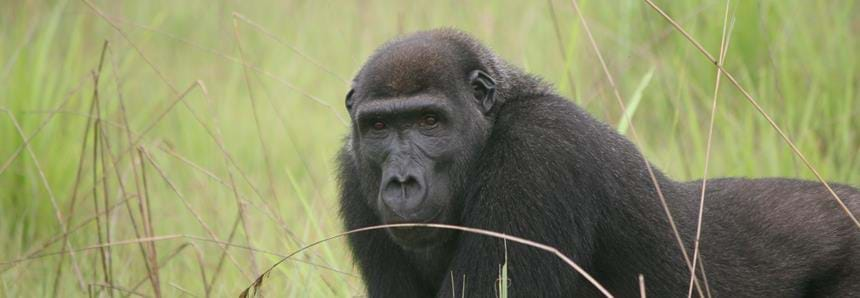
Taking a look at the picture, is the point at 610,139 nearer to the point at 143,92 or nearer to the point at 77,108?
the point at 77,108

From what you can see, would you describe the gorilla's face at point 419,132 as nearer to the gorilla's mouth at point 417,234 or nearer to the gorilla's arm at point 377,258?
the gorilla's mouth at point 417,234

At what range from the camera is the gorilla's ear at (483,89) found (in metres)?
4.98

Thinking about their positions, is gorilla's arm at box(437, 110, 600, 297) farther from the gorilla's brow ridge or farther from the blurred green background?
the blurred green background

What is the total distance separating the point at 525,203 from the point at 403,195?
0.51 metres

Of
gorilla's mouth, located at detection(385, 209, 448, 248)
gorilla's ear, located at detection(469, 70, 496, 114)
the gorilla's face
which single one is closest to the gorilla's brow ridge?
the gorilla's face

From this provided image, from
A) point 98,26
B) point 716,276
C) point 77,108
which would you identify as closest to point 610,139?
point 716,276

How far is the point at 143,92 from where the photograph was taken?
10.7 meters

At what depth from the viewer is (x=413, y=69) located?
486cm

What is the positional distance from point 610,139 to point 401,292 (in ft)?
3.58

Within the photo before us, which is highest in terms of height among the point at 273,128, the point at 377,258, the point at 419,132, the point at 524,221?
the point at 273,128

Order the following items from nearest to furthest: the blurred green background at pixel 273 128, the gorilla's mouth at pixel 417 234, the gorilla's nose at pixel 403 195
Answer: the gorilla's nose at pixel 403 195 → the gorilla's mouth at pixel 417 234 → the blurred green background at pixel 273 128

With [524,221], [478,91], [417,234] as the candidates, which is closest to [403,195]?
[417,234]

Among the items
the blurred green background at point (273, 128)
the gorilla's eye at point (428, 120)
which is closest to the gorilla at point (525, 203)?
the gorilla's eye at point (428, 120)

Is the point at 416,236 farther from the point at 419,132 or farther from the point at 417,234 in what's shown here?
the point at 419,132
